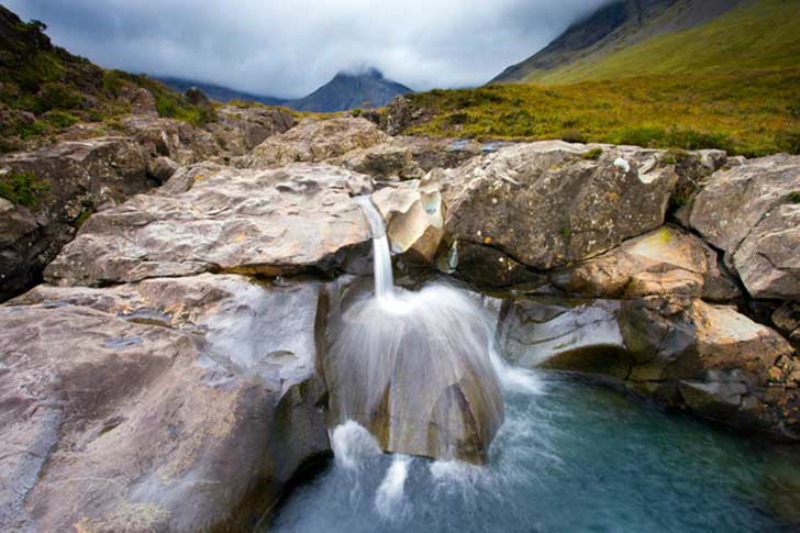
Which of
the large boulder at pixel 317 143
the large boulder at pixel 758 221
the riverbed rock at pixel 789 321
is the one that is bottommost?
the riverbed rock at pixel 789 321

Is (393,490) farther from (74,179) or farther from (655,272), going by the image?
(74,179)

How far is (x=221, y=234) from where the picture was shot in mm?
12398

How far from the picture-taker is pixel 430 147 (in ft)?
94.9

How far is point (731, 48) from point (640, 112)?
9317 cm

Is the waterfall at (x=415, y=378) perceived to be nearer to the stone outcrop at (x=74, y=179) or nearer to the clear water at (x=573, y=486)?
the clear water at (x=573, y=486)

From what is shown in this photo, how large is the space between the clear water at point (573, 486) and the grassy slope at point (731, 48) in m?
82.0

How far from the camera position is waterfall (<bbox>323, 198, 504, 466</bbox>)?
9.06 metres

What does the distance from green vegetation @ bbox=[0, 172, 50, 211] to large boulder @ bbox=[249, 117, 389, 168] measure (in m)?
15.9

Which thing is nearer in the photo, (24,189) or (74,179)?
(24,189)

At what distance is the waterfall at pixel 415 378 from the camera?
906 cm

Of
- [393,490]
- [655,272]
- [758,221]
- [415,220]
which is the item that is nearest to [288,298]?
[393,490]

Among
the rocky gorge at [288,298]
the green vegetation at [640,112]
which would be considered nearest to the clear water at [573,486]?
the rocky gorge at [288,298]

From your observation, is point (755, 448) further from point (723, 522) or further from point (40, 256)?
point (40, 256)

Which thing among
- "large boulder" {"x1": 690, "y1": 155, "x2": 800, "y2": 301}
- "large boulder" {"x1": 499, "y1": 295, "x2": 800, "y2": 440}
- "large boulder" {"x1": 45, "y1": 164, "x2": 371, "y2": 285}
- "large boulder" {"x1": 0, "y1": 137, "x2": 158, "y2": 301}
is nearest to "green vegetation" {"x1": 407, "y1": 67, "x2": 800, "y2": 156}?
"large boulder" {"x1": 690, "y1": 155, "x2": 800, "y2": 301}
